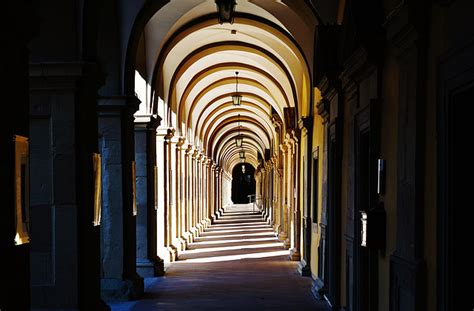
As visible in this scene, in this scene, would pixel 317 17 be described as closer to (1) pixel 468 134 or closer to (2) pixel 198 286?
(2) pixel 198 286

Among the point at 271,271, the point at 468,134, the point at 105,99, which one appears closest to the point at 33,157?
the point at 105,99

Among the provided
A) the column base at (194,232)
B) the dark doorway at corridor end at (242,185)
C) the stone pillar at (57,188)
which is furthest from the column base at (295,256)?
the dark doorway at corridor end at (242,185)

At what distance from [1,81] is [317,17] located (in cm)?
611

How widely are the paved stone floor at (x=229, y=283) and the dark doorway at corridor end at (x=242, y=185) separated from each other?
4902 centimetres

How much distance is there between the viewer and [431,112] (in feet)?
13.9

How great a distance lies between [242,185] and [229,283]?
184ft

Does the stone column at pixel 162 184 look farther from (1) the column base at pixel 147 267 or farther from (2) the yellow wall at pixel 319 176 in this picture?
(2) the yellow wall at pixel 319 176

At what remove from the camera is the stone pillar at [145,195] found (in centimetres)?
1155

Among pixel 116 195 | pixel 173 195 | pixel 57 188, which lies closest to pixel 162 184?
pixel 173 195

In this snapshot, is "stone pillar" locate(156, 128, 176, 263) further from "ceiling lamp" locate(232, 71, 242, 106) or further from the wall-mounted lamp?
the wall-mounted lamp

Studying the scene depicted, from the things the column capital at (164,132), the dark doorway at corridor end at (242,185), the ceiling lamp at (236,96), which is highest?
the ceiling lamp at (236,96)

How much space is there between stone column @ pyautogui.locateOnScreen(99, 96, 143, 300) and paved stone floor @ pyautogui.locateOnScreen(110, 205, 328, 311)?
365mm

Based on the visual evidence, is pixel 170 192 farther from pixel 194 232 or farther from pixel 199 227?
pixel 199 227

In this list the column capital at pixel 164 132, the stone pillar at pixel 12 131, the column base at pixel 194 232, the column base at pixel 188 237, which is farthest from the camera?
the column base at pixel 194 232
